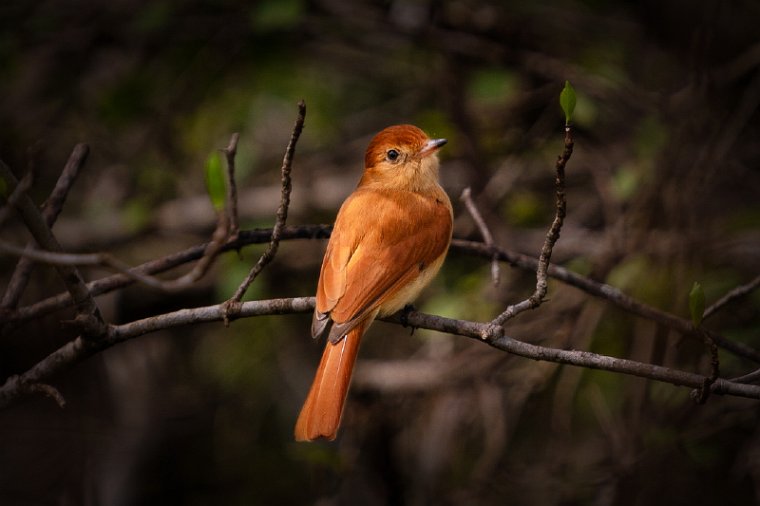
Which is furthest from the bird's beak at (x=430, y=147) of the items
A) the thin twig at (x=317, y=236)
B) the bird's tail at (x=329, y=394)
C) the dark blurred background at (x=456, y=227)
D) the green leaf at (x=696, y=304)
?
the green leaf at (x=696, y=304)

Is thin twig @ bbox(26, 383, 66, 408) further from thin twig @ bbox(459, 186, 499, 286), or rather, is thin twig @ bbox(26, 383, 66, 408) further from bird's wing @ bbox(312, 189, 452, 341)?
thin twig @ bbox(459, 186, 499, 286)

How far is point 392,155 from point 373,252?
983 millimetres

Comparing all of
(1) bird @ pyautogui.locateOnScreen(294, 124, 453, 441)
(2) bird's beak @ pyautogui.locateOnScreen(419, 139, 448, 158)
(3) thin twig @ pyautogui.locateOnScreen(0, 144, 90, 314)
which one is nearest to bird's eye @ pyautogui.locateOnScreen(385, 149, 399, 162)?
(1) bird @ pyautogui.locateOnScreen(294, 124, 453, 441)

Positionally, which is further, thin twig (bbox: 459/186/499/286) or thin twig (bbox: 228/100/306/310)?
thin twig (bbox: 459/186/499/286)

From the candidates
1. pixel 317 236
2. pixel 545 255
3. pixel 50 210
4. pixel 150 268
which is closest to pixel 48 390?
pixel 150 268

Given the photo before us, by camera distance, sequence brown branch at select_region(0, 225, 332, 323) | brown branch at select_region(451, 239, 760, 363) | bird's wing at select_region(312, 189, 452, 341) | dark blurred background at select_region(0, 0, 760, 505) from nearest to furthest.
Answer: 1. brown branch at select_region(0, 225, 332, 323)
2. brown branch at select_region(451, 239, 760, 363)
3. bird's wing at select_region(312, 189, 452, 341)
4. dark blurred background at select_region(0, 0, 760, 505)

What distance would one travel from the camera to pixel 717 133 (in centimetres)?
444

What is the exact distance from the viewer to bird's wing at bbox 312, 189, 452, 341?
3381mm

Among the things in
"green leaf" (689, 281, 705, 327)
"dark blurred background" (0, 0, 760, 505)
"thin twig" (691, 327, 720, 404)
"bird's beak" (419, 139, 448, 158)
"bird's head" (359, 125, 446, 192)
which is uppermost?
"green leaf" (689, 281, 705, 327)

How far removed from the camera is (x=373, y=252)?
143 inches

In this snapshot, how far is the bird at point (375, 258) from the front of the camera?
325 cm

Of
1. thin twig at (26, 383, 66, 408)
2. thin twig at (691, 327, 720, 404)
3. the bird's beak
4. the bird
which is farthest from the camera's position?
the bird's beak

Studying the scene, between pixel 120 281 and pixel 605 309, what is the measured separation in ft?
9.30

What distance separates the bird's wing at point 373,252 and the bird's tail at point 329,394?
0.24 ft
